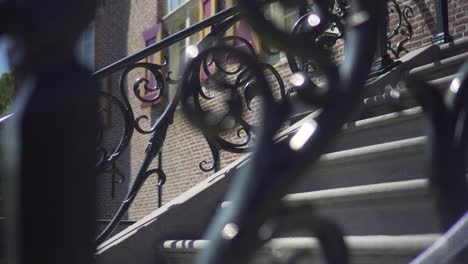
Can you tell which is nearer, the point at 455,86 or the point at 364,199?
the point at 455,86

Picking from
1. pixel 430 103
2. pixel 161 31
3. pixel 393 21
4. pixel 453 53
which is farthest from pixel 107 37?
pixel 430 103

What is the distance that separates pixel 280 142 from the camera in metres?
0.81

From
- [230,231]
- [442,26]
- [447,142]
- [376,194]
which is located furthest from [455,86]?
[442,26]

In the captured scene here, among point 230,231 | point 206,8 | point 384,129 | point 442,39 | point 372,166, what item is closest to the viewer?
point 230,231

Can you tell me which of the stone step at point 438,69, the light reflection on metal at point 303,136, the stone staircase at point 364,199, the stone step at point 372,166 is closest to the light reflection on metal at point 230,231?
the light reflection on metal at point 303,136

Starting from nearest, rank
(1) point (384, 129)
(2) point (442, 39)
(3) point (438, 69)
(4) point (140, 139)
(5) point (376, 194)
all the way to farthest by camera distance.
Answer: (5) point (376, 194) → (1) point (384, 129) → (3) point (438, 69) → (2) point (442, 39) → (4) point (140, 139)

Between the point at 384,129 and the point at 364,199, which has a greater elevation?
the point at 384,129

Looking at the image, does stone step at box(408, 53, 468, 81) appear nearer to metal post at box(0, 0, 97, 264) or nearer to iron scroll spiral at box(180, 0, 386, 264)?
iron scroll spiral at box(180, 0, 386, 264)

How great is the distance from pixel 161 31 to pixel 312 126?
1025 centimetres

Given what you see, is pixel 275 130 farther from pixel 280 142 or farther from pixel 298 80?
pixel 298 80

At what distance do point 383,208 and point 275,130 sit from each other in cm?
144

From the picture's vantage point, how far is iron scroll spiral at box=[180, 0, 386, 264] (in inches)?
29.0

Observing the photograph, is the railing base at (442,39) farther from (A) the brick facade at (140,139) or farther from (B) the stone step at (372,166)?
(A) the brick facade at (140,139)

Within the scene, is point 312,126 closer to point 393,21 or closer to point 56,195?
point 56,195
